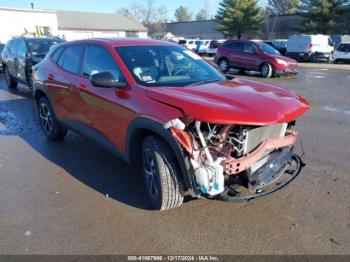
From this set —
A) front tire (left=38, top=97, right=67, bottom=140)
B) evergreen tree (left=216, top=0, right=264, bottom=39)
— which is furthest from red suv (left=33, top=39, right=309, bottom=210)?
evergreen tree (left=216, top=0, right=264, bottom=39)

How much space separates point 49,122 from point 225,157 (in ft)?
13.1

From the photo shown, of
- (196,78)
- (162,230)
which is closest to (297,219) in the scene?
(162,230)

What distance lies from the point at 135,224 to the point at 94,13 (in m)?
67.9

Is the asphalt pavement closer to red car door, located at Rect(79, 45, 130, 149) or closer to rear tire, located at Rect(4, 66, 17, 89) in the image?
red car door, located at Rect(79, 45, 130, 149)

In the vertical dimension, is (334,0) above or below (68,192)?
above

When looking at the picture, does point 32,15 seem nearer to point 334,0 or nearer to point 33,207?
point 334,0

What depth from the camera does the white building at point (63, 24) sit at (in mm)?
40875

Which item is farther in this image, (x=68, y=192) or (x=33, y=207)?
(x=68, y=192)

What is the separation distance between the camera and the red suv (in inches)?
122

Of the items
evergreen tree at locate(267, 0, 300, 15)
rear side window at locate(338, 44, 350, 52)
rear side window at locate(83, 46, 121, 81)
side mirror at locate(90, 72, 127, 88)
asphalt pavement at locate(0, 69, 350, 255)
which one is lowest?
asphalt pavement at locate(0, 69, 350, 255)

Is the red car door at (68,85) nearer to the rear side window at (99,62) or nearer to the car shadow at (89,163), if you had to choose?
the rear side window at (99,62)

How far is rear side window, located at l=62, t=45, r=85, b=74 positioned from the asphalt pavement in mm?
1318

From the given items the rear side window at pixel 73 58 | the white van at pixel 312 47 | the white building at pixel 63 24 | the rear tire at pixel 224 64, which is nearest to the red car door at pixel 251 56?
the rear tire at pixel 224 64

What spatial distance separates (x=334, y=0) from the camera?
43719mm
